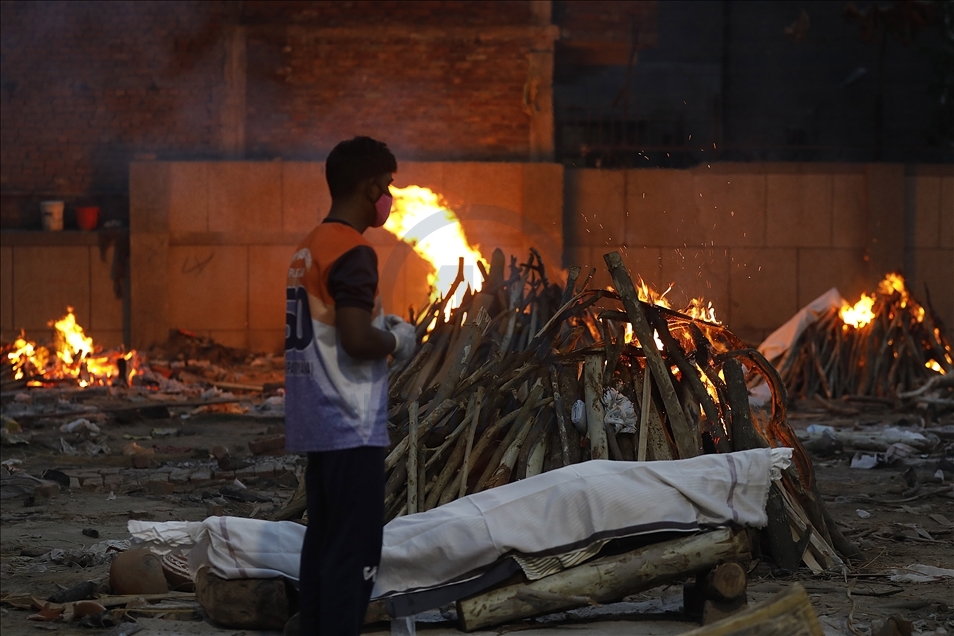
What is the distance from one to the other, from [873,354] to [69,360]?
9.68m

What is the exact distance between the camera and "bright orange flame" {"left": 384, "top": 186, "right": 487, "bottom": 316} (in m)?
14.6

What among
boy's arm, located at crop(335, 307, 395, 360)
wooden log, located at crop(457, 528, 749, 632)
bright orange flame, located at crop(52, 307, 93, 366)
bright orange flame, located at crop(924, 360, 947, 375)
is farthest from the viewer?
bright orange flame, located at crop(52, 307, 93, 366)

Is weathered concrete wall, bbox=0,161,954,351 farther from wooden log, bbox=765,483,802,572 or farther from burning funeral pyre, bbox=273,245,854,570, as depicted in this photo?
wooden log, bbox=765,483,802,572

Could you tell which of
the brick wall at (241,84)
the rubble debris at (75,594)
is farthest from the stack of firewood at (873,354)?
the rubble debris at (75,594)

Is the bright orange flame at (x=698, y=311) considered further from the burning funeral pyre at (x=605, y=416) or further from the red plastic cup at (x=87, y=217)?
the red plastic cup at (x=87, y=217)

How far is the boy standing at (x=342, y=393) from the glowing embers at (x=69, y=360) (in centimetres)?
965

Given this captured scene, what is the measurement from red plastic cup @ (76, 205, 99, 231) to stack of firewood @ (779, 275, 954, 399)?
9134mm

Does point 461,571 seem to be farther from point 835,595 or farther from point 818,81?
point 818,81

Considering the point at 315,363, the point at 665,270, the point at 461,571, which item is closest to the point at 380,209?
the point at 315,363

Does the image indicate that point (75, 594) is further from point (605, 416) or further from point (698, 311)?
point (698, 311)

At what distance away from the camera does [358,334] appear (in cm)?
369

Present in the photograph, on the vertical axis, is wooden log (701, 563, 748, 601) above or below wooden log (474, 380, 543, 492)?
below

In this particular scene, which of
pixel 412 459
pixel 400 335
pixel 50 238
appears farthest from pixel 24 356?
pixel 400 335

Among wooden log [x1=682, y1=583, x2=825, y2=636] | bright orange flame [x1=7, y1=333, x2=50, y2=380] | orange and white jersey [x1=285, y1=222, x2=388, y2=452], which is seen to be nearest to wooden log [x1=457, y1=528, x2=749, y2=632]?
wooden log [x1=682, y1=583, x2=825, y2=636]
